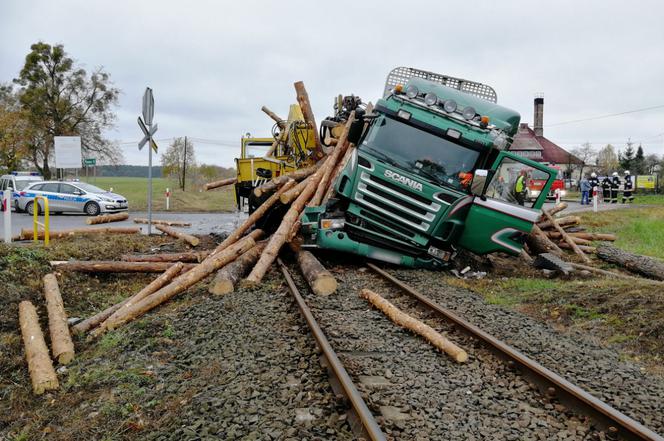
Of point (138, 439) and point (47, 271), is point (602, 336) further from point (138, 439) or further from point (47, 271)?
point (47, 271)

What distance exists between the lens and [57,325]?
647 centimetres

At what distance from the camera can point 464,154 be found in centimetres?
948

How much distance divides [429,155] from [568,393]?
225 inches

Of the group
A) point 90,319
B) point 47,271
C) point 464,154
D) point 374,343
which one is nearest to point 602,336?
point 374,343

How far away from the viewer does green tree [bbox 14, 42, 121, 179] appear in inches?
1421

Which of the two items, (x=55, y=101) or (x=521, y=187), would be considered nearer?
(x=521, y=187)

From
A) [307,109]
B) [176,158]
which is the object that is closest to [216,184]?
[307,109]

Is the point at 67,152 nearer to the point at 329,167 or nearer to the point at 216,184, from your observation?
the point at 216,184

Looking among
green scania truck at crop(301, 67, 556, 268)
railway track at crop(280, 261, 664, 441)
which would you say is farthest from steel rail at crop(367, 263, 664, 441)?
green scania truck at crop(301, 67, 556, 268)

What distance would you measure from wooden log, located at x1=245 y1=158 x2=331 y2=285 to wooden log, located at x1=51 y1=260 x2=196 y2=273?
122cm

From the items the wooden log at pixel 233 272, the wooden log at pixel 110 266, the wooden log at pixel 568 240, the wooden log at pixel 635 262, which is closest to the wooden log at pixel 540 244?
the wooden log at pixel 568 240

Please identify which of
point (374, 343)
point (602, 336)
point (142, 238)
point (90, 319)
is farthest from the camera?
point (142, 238)

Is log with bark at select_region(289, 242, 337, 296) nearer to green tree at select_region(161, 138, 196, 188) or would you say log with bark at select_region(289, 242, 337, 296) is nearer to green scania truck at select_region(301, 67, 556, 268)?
green scania truck at select_region(301, 67, 556, 268)

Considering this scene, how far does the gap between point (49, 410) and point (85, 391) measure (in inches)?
12.5
